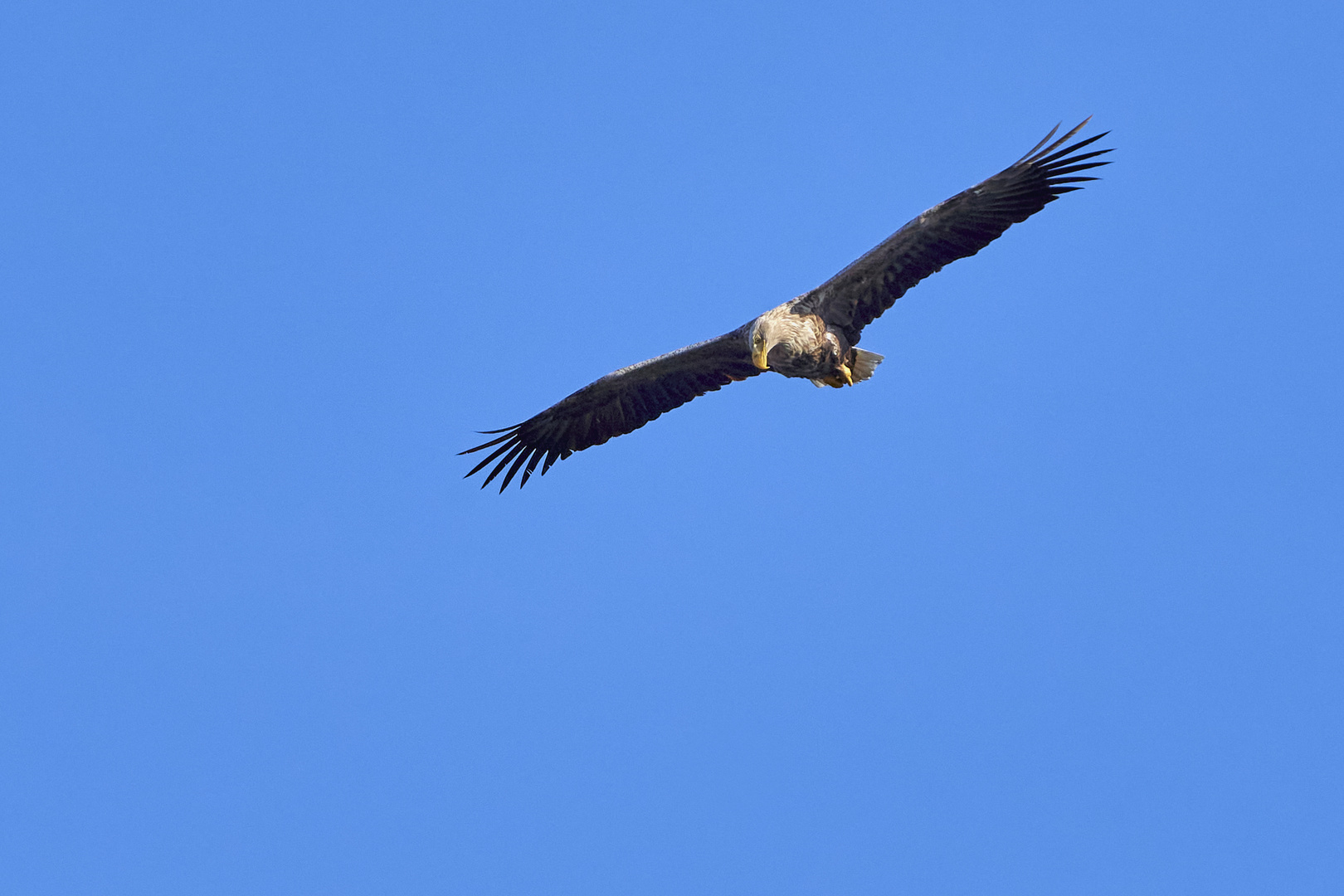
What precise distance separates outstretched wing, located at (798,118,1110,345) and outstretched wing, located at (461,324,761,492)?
123 centimetres

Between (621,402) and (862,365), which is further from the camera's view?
(621,402)

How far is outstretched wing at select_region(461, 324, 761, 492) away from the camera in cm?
1391

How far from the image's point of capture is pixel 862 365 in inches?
531

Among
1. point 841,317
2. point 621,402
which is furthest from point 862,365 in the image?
point 621,402

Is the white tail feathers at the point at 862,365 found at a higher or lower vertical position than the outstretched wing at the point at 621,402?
lower

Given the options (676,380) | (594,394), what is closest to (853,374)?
(676,380)

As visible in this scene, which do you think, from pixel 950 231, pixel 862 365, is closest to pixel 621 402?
pixel 862 365

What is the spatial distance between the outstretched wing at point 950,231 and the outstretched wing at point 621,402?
1.23 meters

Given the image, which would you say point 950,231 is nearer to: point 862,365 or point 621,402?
point 862,365

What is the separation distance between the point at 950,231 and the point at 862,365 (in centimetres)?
175

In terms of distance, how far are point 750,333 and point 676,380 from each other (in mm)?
1538

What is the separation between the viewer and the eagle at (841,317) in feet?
39.9

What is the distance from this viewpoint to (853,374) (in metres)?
13.5

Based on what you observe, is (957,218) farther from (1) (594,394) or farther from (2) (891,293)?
(1) (594,394)
